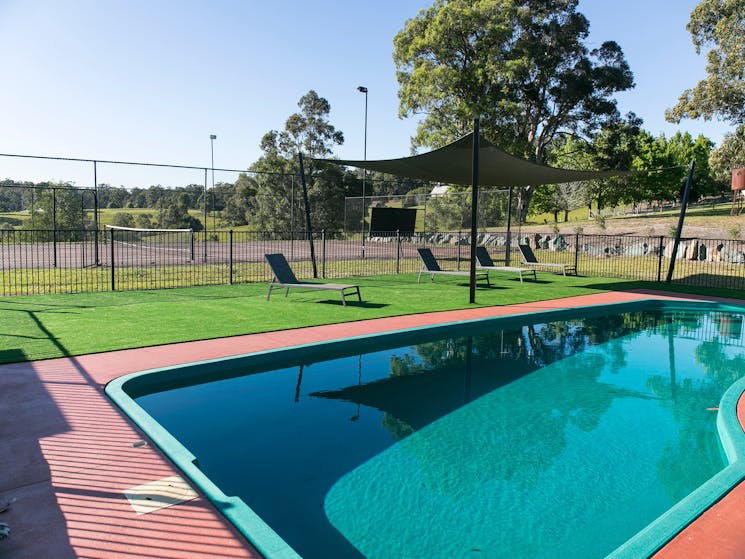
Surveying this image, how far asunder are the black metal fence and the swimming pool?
19.3ft

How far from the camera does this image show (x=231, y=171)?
14164 mm

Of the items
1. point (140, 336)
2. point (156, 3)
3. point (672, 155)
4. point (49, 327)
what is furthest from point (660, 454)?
point (672, 155)

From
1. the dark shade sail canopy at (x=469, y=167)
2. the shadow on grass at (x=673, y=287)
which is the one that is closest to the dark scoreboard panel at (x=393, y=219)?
the dark shade sail canopy at (x=469, y=167)

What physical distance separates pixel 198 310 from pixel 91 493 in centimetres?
621

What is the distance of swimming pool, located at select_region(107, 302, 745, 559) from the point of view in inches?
128

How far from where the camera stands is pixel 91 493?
2984 millimetres

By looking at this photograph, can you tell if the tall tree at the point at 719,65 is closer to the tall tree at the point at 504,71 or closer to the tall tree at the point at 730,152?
the tall tree at the point at 730,152

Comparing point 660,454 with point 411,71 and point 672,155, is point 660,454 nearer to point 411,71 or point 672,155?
point 411,71

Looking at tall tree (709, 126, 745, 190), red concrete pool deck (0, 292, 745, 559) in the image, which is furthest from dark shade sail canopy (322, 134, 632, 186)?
tall tree (709, 126, 745, 190)

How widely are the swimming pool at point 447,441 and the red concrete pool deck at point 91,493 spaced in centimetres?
13

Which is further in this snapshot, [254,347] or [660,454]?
[254,347]

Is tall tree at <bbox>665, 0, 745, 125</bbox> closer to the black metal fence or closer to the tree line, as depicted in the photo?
the tree line

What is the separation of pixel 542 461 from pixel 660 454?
107cm

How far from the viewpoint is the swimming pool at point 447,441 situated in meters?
3.25
